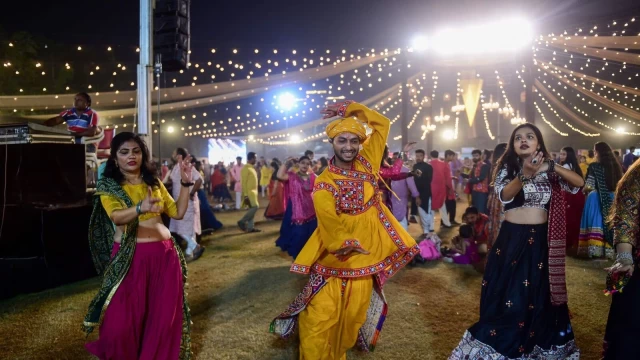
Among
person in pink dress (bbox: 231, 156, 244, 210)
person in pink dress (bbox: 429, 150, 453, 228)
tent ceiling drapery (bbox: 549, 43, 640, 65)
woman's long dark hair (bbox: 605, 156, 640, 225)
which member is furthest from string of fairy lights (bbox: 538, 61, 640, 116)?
woman's long dark hair (bbox: 605, 156, 640, 225)

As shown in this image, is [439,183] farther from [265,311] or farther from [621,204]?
[621,204]

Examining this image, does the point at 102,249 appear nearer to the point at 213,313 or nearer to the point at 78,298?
the point at 213,313

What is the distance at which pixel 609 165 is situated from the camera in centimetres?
669

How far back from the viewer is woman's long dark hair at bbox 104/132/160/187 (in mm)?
3078

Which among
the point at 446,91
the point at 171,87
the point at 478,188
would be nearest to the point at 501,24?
the point at 478,188

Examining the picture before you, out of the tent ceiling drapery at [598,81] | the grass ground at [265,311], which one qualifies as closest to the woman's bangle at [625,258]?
the grass ground at [265,311]

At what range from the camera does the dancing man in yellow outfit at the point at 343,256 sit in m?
3.13

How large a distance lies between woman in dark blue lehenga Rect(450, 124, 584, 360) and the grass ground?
67cm

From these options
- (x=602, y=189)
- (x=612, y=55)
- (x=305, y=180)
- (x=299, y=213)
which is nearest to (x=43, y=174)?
(x=299, y=213)

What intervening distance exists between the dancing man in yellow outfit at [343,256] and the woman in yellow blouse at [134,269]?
0.85 m

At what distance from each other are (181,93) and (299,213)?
4778mm

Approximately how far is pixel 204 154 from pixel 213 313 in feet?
80.0

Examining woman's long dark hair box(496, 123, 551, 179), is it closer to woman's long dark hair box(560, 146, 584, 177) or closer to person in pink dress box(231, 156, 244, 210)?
woman's long dark hair box(560, 146, 584, 177)

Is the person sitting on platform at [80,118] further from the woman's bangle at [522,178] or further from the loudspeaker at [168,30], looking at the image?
the woman's bangle at [522,178]
